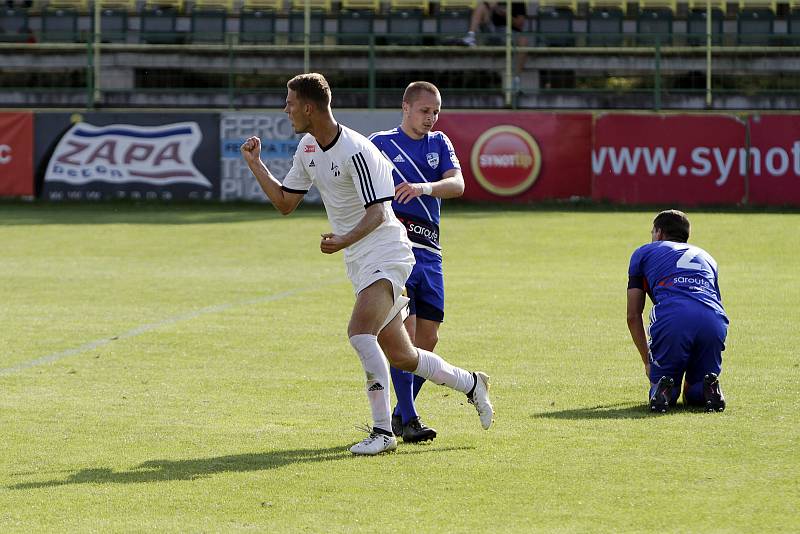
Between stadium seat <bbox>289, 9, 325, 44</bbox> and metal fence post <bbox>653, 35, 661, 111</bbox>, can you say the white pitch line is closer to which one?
metal fence post <bbox>653, 35, 661, 111</bbox>

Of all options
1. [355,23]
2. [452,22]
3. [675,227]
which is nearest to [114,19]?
[355,23]

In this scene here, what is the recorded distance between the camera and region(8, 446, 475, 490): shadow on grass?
233 inches

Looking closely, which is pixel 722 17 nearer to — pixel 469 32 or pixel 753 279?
pixel 469 32

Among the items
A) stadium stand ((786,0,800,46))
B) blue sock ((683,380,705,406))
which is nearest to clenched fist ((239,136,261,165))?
blue sock ((683,380,705,406))

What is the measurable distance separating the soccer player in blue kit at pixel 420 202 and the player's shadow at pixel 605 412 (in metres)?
0.82

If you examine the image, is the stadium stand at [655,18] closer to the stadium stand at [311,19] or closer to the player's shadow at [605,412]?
the stadium stand at [311,19]

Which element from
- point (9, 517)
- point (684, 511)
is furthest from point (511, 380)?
point (9, 517)

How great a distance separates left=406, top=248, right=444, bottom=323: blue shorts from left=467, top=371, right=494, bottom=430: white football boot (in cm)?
47

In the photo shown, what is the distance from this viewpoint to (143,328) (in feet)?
37.1

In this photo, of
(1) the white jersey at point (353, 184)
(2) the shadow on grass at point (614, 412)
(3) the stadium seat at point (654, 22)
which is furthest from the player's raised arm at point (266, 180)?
(3) the stadium seat at point (654, 22)

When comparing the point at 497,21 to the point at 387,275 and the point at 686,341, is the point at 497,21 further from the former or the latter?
the point at 387,275

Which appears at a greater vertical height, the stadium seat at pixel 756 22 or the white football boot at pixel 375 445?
the stadium seat at pixel 756 22

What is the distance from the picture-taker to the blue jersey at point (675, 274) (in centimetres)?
769

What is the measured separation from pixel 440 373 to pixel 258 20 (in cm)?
2427
